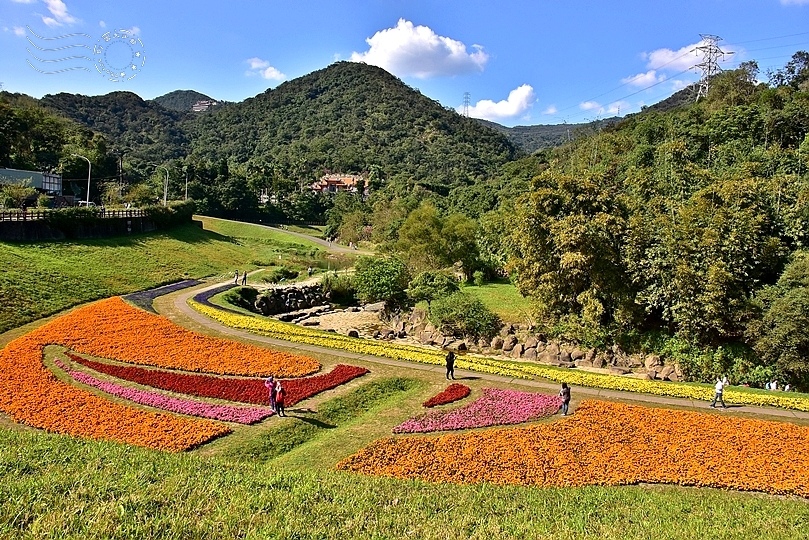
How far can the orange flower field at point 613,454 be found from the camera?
16.2m

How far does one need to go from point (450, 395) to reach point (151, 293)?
31183mm

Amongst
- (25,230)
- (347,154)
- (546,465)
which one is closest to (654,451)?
(546,465)

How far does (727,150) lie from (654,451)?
180ft

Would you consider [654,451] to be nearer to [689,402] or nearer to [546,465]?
[546,465]

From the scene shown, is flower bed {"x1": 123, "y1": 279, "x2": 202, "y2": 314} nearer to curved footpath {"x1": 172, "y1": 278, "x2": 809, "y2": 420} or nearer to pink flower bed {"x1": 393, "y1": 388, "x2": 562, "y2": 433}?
curved footpath {"x1": 172, "y1": 278, "x2": 809, "y2": 420}

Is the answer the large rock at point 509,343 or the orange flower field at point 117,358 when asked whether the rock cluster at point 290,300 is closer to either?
the orange flower field at point 117,358

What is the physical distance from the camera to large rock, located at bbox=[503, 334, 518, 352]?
38.0 meters

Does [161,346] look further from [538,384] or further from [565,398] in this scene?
[565,398]

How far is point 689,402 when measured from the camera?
23609 mm

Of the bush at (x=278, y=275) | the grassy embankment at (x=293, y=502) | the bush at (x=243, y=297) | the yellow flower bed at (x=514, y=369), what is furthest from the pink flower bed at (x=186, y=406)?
the bush at (x=278, y=275)

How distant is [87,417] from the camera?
1905 cm

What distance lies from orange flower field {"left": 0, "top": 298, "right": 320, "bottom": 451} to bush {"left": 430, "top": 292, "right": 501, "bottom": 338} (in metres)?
16.6

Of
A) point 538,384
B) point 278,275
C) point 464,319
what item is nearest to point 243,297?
point 278,275

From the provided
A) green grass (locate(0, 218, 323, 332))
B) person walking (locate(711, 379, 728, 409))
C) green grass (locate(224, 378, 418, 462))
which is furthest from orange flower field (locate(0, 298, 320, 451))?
person walking (locate(711, 379, 728, 409))
